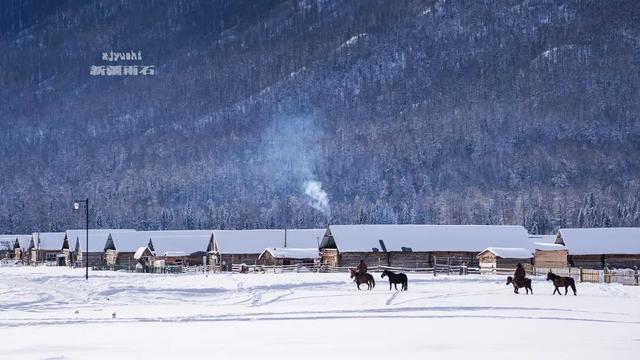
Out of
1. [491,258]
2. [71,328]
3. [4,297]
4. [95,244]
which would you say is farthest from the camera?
[95,244]

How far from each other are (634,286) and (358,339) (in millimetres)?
31555

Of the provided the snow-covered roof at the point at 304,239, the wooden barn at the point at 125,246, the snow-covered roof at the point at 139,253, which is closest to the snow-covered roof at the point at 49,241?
the wooden barn at the point at 125,246

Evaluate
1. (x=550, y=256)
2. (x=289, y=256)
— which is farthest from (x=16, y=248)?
(x=550, y=256)

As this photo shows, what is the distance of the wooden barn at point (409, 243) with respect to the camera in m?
88.2

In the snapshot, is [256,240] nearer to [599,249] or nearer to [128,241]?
[128,241]

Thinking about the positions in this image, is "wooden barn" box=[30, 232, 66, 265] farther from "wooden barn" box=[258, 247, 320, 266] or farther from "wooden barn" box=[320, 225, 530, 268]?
"wooden barn" box=[320, 225, 530, 268]

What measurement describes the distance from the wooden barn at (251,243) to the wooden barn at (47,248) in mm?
41645

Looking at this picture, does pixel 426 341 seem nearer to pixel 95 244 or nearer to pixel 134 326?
pixel 134 326

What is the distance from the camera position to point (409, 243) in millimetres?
89500

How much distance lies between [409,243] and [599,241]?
1894cm

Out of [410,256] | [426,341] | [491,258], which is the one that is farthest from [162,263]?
[426,341]

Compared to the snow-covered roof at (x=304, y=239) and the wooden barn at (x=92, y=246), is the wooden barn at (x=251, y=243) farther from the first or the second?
the wooden barn at (x=92, y=246)

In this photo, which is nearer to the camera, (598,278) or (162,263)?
(598,278)

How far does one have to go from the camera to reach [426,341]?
90.9 feet
